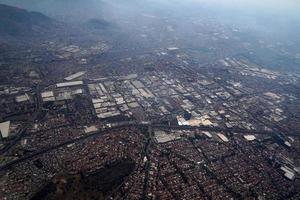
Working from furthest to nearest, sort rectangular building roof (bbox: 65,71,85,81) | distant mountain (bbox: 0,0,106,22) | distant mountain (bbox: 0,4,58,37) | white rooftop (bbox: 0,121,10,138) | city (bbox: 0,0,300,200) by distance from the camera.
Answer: distant mountain (bbox: 0,0,106,22)
distant mountain (bbox: 0,4,58,37)
rectangular building roof (bbox: 65,71,85,81)
white rooftop (bbox: 0,121,10,138)
city (bbox: 0,0,300,200)

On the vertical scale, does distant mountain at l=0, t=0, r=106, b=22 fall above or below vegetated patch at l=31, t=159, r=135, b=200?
below

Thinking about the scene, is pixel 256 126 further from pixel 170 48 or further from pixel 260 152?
pixel 170 48

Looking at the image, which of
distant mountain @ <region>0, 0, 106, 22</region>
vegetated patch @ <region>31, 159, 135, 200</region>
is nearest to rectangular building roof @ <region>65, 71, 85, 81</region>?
vegetated patch @ <region>31, 159, 135, 200</region>

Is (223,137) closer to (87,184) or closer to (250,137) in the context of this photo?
(250,137)

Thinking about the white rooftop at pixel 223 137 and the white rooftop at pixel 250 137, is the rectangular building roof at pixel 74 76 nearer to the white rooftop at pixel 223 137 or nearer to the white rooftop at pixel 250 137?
the white rooftop at pixel 223 137

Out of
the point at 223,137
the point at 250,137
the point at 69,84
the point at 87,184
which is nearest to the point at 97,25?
the point at 69,84

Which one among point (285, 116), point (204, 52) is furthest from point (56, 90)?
point (204, 52)

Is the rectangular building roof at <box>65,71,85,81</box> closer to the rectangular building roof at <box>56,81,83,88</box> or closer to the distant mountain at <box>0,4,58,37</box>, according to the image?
the rectangular building roof at <box>56,81,83,88</box>

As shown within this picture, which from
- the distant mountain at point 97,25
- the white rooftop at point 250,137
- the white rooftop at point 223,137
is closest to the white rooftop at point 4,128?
the white rooftop at point 223,137

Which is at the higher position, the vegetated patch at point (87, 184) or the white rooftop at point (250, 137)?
the vegetated patch at point (87, 184)
